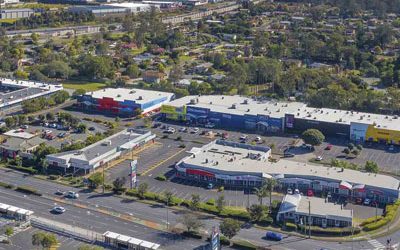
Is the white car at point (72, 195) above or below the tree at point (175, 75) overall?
below

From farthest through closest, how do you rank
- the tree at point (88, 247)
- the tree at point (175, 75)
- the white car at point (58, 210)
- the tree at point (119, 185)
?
the tree at point (175, 75), the tree at point (119, 185), the white car at point (58, 210), the tree at point (88, 247)

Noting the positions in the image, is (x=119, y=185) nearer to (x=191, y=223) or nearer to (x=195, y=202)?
(x=195, y=202)

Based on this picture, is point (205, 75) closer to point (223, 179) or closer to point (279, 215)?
point (223, 179)

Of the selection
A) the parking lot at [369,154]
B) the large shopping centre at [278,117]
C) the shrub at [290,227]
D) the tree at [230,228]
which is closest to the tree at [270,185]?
the shrub at [290,227]

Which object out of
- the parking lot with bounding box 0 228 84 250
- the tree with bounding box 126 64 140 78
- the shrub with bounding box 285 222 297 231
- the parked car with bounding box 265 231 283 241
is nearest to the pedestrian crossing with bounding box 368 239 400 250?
the shrub with bounding box 285 222 297 231

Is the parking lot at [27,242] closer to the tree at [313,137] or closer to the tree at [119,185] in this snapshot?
the tree at [119,185]
